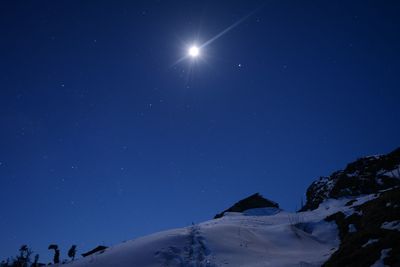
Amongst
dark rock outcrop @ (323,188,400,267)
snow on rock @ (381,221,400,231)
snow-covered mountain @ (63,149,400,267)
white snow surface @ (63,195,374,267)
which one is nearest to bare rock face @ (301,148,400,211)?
snow-covered mountain @ (63,149,400,267)

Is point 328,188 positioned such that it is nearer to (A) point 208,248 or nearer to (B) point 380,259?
(A) point 208,248

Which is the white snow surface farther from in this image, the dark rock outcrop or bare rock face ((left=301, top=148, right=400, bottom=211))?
bare rock face ((left=301, top=148, right=400, bottom=211))

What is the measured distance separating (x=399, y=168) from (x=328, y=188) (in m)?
10.4

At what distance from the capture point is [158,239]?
2967 cm

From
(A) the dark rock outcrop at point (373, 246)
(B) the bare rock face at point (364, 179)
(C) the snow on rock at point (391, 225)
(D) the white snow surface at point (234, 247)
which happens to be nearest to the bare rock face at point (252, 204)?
(B) the bare rock face at point (364, 179)

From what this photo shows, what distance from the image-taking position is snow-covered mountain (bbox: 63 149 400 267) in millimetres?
15023

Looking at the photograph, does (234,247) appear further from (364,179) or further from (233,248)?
(364,179)

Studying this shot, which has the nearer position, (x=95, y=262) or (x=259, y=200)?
(x=95, y=262)

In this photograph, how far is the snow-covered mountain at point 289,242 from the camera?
15.0m

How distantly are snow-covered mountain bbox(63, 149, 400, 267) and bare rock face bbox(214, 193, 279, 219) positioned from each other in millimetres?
18078

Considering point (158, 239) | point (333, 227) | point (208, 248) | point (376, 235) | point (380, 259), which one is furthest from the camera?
point (333, 227)

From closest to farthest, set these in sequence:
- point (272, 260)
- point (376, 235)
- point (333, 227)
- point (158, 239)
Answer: point (376, 235) → point (272, 260) → point (158, 239) → point (333, 227)

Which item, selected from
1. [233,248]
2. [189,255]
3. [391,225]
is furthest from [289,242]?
[391,225]

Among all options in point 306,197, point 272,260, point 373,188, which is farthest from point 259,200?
point 272,260
